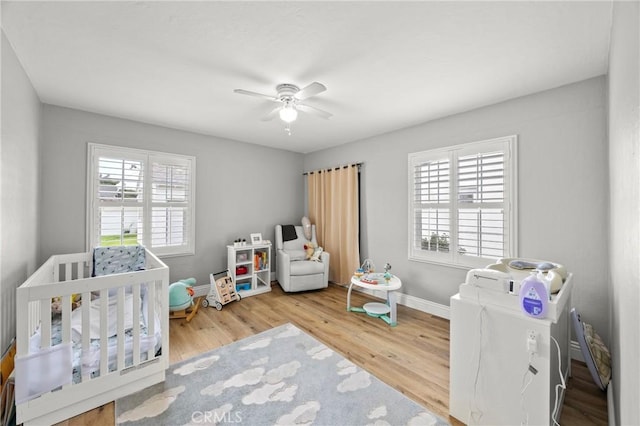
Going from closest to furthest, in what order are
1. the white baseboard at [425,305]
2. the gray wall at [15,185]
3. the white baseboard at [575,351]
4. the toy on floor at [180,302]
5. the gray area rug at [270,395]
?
the gray area rug at [270,395], the gray wall at [15,185], the white baseboard at [575,351], the toy on floor at [180,302], the white baseboard at [425,305]

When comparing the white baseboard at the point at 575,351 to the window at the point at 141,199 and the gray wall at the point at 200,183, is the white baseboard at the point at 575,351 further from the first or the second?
the window at the point at 141,199

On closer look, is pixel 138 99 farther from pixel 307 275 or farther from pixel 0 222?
pixel 307 275

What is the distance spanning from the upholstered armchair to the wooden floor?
191 millimetres

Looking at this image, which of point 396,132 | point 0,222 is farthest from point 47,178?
point 396,132

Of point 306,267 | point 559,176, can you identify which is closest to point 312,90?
point 559,176

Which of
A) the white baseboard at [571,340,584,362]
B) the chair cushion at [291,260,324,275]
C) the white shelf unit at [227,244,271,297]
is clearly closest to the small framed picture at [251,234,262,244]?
the white shelf unit at [227,244,271,297]

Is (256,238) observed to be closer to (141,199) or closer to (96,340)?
(141,199)

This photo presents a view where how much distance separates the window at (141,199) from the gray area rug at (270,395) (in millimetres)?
1922

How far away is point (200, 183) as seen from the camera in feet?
12.9

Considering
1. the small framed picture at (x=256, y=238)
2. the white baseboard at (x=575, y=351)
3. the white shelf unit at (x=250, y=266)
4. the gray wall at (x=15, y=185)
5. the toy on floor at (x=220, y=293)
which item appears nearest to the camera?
the gray wall at (x=15, y=185)

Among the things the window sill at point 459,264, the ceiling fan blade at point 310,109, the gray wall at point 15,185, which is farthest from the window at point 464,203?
the gray wall at point 15,185

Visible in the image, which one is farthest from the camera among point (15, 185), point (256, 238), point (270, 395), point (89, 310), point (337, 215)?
point (337, 215)

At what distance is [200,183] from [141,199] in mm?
777

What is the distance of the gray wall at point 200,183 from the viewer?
2908 mm
